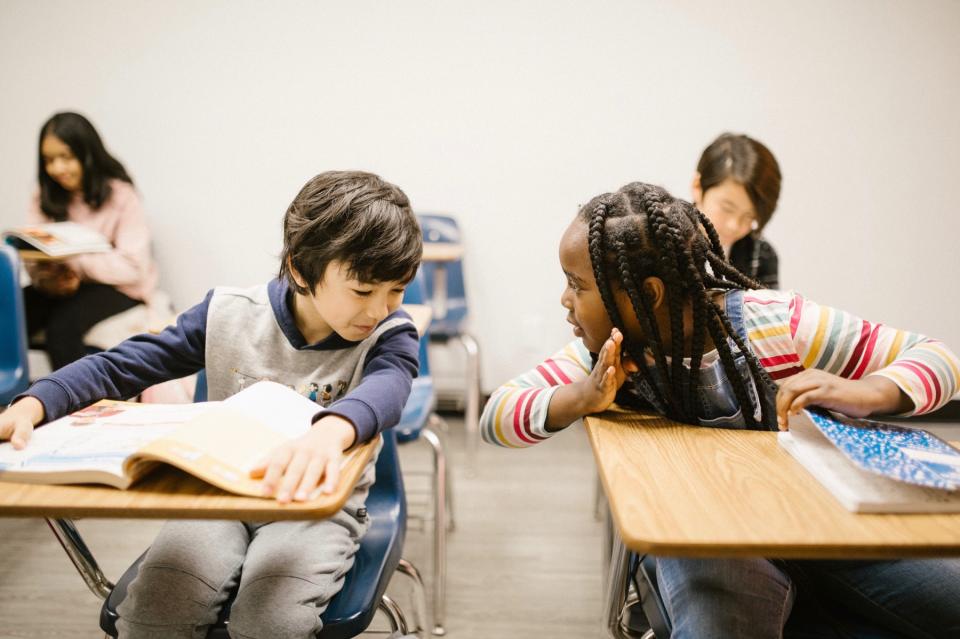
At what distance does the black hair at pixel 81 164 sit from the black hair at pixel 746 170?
7.93ft

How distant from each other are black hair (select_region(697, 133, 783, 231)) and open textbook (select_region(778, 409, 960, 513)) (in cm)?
124

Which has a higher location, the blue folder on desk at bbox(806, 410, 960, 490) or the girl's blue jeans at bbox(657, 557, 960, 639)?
the blue folder on desk at bbox(806, 410, 960, 490)

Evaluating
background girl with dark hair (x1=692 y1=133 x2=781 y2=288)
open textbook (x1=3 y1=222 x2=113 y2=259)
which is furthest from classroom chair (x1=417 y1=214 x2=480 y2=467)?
open textbook (x1=3 y1=222 x2=113 y2=259)

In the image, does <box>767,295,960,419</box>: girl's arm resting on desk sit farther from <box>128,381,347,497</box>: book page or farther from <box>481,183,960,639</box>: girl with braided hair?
<box>128,381,347,497</box>: book page

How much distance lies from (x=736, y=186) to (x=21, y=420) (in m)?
1.83

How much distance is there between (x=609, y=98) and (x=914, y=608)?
243cm

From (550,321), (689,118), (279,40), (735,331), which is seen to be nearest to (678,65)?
(689,118)

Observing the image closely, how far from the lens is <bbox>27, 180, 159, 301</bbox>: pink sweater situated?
2633 millimetres

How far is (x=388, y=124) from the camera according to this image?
2.92m

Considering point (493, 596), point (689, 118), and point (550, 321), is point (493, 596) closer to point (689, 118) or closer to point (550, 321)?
point (550, 321)

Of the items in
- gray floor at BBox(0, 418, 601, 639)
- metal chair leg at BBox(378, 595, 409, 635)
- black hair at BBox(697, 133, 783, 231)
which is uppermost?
black hair at BBox(697, 133, 783, 231)

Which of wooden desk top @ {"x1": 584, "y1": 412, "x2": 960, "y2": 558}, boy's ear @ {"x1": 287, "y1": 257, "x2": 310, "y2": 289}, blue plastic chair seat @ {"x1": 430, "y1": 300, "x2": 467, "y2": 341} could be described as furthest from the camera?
blue plastic chair seat @ {"x1": 430, "y1": 300, "x2": 467, "y2": 341}

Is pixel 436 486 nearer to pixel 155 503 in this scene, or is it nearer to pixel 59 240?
pixel 155 503

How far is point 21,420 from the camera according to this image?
Result: 787mm
